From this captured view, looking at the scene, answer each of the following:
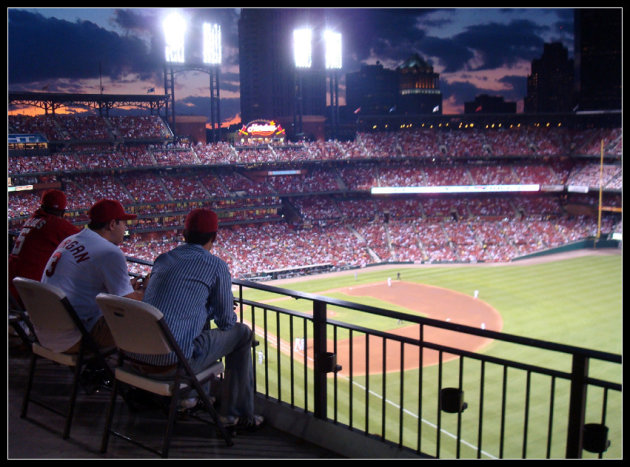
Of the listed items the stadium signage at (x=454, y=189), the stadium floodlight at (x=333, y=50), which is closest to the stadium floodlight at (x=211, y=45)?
the stadium floodlight at (x=333, y=50)

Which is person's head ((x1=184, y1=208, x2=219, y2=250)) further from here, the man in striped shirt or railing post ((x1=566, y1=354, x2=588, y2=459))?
railing post ((x1=566, y1=354, x2=588, y2=459))

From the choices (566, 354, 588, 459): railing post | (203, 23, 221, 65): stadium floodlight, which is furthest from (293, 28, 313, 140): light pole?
(566, 354, 588, 459): railing post

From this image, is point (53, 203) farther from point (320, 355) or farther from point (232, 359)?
point (320, 355)

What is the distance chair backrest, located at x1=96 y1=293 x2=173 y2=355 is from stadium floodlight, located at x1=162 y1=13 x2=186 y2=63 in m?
42.0

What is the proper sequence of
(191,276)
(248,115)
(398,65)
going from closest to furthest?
1. (191,276)
2. (248,115)
3. (398,65)

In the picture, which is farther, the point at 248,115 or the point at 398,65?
the point at 398,65

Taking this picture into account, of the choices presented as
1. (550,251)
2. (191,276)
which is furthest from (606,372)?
(550,251)

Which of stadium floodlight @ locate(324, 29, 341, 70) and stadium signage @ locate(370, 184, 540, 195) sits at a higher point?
stadium floodlight @ locate(324, 29, 341, 70)

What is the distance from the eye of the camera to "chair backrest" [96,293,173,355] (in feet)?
9.64

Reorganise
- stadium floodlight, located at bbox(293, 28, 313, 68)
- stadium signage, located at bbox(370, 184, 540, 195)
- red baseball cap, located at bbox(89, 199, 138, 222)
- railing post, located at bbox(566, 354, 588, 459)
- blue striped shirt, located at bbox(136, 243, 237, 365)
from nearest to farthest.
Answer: railing post, located at bbox(566, 354, 588, 459) < blue striped shirt, located at bbox(136, 243, 237, 365) < red baseball cap, located at bbox(89, 199, 138, 222) < stadium signage, located at bbox(370, 184, 540, 195) < stadium floodlight, located at bbox(293, 28, 313, 68)

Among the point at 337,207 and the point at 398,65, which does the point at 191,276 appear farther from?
the point at 398,65

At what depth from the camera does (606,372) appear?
16.5 metres

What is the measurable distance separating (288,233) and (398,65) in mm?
107532

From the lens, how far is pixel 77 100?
37594 millimetres
